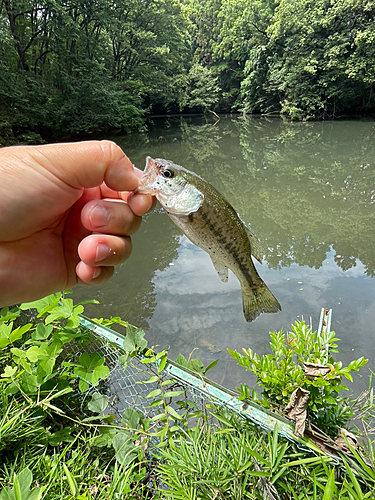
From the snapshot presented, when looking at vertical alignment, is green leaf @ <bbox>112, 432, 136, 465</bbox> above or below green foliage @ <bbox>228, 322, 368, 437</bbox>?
below

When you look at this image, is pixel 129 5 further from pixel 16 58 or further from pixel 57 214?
pixel 57 214

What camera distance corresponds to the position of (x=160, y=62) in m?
26.1

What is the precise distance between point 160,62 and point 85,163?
97.6 ft

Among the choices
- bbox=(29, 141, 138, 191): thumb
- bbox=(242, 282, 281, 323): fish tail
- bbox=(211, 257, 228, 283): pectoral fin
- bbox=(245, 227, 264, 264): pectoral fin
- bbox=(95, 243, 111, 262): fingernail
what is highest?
bbox=(29, 141, 138, 191): thumb

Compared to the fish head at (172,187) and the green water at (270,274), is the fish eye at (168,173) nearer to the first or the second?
the fish head at (172,187)

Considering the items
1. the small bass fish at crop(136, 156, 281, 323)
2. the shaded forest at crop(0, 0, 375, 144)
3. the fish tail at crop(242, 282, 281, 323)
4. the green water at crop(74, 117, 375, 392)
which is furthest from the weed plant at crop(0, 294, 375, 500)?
the shaded forest at crop(0, 0, 375, 144)

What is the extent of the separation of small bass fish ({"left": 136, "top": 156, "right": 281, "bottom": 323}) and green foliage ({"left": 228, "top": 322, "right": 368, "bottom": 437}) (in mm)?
658

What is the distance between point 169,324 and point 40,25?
23215 millimetres

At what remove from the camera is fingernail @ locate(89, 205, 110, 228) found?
1.65m

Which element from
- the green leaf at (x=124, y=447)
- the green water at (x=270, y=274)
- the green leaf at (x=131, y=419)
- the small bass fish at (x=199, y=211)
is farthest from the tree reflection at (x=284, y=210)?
the small bass fish at (x=199, y=211)

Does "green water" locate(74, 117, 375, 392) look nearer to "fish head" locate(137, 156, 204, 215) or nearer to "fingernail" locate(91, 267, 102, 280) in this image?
"fingernail" locate(91, 267, 102, 280)

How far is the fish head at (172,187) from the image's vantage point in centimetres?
153

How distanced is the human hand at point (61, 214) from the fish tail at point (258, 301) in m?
0.86

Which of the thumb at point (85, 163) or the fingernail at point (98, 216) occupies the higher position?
the thumb at point (85, 163)
